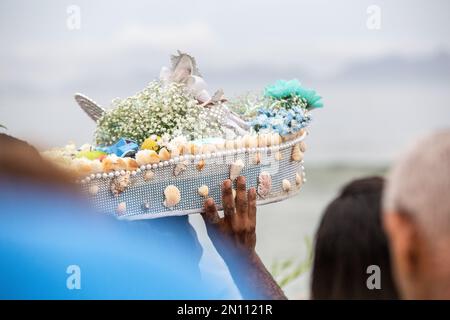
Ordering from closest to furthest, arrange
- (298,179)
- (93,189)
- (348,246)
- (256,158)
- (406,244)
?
(406,244) → (348,246) → (93,189) → (256,158) → (298,179)

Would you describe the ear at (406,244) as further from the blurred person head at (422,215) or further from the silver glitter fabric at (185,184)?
the silver glitter fabric at (185,184)

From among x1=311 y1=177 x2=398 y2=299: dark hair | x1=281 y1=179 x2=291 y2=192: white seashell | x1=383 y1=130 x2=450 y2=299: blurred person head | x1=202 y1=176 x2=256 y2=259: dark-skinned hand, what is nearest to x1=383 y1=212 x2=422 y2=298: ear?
x1=383 y1=130 x2=450 y2=299: blurred person head

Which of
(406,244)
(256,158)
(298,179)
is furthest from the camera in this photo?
(298,179)

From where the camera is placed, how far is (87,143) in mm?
1870

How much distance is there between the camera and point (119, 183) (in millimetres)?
1739

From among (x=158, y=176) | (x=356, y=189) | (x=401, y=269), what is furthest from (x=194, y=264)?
(x=401, y=269)

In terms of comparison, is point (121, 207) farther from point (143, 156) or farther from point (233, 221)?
point (233, 221)

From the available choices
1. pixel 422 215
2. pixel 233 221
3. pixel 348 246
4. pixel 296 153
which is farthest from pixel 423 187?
pixel 296 153

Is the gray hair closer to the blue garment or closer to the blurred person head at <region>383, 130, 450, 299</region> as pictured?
the blurred person head at <region>383, 130, 450, 299</region>

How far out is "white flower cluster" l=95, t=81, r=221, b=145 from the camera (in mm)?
1795

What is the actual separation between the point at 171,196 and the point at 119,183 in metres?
0.12

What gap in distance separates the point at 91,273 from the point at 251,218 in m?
0.37
